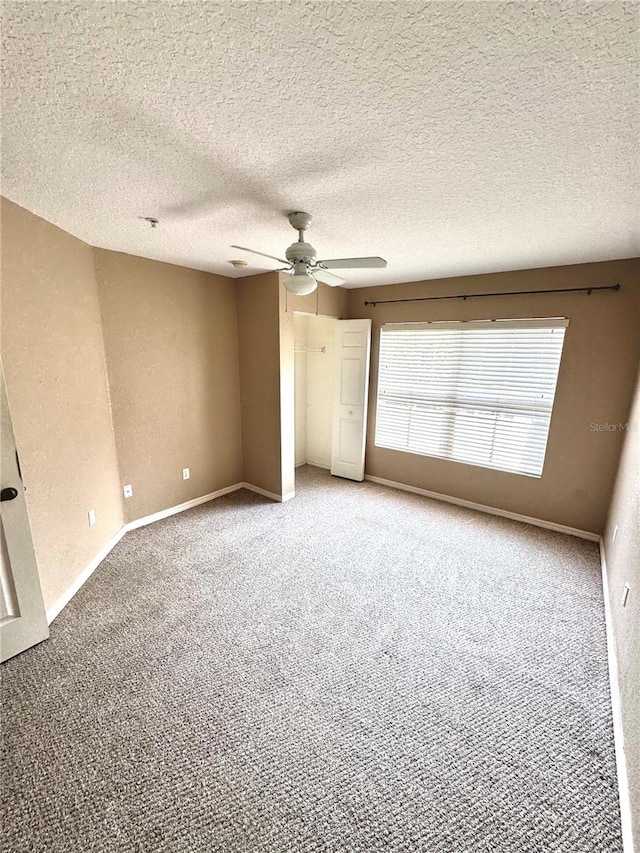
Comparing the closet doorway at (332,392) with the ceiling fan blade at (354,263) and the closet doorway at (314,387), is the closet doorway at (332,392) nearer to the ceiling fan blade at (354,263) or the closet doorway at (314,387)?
the closet doorway at (314,387)

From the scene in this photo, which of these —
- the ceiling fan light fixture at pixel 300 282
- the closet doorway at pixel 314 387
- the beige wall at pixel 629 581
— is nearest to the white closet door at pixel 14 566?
the ceiling fan light fixture at pixel 300 282

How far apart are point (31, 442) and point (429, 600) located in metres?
2.74

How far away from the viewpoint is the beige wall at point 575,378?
272cm

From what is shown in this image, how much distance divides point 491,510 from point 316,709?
2.71 meters

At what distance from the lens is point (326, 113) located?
1.09m

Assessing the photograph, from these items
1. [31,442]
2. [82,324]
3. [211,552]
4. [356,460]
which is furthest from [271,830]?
[356,460]

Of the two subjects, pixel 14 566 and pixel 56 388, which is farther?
pixel 56 388

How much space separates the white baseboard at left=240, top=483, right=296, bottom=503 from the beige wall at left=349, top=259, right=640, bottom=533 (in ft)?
6.38

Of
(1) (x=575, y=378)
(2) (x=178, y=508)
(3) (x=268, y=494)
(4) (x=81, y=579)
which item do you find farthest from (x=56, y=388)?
(1) (x=575, y=378)

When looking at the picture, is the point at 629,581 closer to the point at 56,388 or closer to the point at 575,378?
the point at 575,378

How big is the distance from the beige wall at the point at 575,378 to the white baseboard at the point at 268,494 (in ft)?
6.38

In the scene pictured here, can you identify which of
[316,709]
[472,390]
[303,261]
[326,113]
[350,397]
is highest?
[326,113]

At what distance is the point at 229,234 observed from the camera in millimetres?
2244

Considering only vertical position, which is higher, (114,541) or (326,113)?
(326,113)
